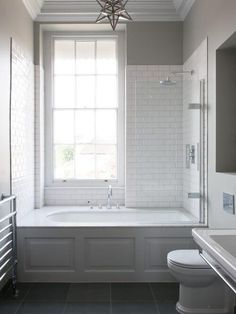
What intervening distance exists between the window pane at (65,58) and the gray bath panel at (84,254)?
2.29 metres

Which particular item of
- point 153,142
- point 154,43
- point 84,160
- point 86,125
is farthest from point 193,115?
point 84,160

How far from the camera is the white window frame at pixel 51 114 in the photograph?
16.1ft

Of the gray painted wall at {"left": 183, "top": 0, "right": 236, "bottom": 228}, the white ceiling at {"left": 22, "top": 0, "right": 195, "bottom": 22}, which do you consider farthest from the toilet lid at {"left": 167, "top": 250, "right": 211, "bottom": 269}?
the white ceiling at {"left": 22, "top": 0, "right": 195, "bottom": 22}

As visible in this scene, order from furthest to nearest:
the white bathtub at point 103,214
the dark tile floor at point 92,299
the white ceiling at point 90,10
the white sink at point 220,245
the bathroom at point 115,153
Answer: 1. the white ceiling at point 90,10
2. the white bathtub at point 103,214
3. the bathroom at point 115,153
4. the dark tile floor at point 92,299
5. the white sink at point 220,245

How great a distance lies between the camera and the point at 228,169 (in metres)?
3.34

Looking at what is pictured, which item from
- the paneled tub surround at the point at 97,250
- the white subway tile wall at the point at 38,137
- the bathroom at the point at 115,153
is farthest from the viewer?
the white subway tile wall at the point at 38,137

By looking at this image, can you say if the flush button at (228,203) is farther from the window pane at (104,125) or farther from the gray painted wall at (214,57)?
the window pane at (104,125)

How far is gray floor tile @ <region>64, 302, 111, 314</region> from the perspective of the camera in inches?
121

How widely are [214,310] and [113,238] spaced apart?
1.18 metres

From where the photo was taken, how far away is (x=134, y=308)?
3154 millimetres

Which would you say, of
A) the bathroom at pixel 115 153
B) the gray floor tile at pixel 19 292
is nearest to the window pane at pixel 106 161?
the bathroom at pixel 115 153

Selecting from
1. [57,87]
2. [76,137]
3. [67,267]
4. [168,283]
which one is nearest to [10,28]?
[57,87]

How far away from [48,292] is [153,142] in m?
2.19

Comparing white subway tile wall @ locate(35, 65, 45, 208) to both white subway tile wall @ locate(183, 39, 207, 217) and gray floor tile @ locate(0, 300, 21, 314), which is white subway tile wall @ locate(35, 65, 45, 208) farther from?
white subway tile wall @ locate(183, 39, 207, 217)
